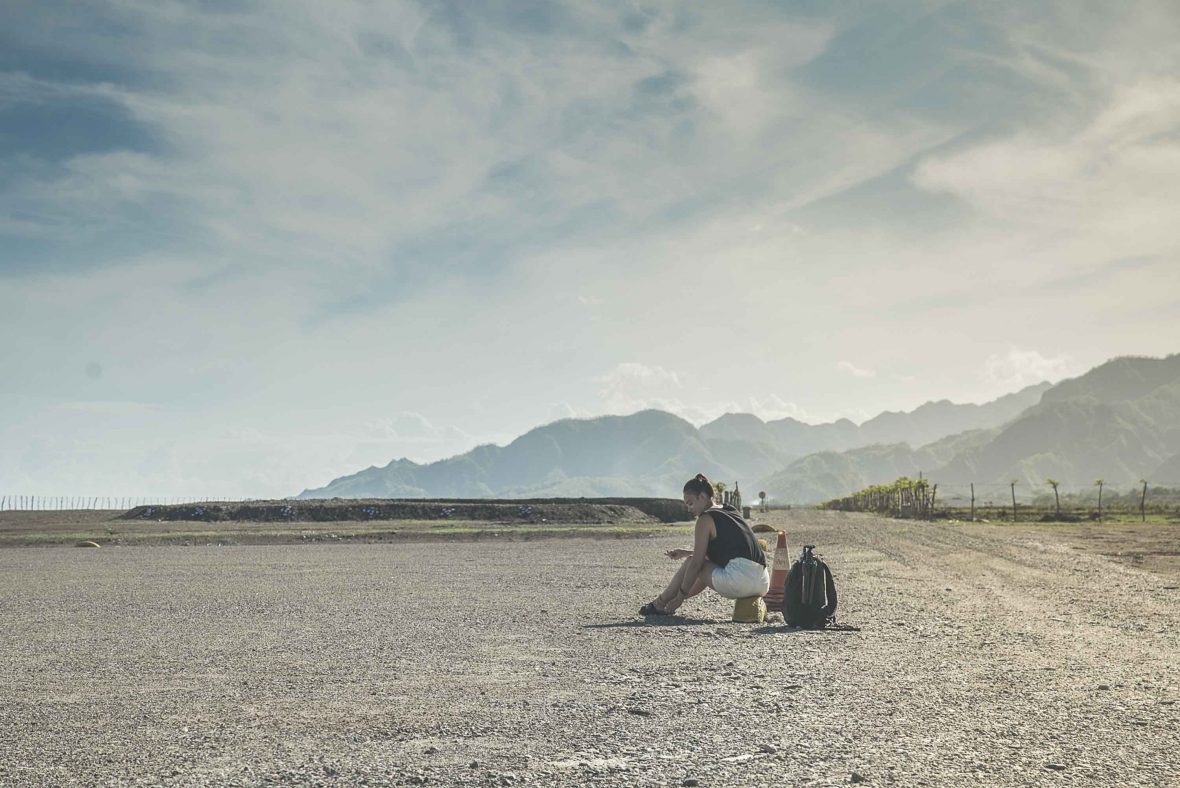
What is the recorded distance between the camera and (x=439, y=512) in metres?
79.1

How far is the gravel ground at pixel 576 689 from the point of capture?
20.6 feet

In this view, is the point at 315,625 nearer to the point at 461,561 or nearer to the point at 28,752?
the point at 28,752

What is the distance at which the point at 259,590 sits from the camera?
62.2 ft

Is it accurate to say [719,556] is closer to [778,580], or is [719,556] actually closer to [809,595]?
[809,595]

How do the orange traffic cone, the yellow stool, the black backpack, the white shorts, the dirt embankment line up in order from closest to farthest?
the black backpack
the white shorts
the yellow stool
the orange traffic cone
the dirt embankment

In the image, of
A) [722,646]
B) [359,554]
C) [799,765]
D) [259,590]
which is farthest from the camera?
[359,554]

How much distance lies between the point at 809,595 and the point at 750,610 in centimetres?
93

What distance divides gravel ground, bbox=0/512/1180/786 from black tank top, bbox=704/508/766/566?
2.98ft

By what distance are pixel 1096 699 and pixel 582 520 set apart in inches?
2466

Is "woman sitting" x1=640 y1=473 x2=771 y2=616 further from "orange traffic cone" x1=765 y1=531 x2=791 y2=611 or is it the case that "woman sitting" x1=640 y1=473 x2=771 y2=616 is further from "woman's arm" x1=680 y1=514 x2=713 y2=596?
"orange traffic cone" x1=765 y1=531 x2=791 y2=611

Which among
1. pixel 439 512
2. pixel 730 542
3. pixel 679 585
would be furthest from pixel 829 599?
pixel 439 512

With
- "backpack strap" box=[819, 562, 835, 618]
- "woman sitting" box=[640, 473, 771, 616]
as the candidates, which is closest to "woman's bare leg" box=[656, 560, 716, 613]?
"woman sitting" box=[640, 473, 771, 616]

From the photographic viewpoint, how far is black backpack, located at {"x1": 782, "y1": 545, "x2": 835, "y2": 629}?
1251 cm

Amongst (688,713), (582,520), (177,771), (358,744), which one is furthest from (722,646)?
(582,520)
